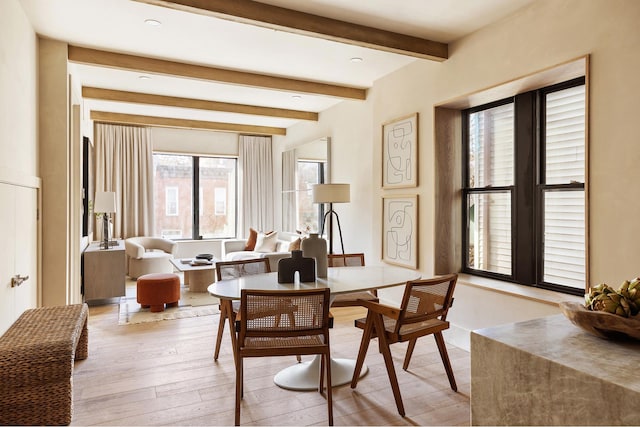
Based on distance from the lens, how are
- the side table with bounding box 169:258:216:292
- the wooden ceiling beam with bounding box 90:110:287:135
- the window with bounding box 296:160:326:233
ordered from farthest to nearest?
the wooden ceiling beam with bounding box 90:110:287:135 < the window with bounding box 296:160:326:233 < the side table with bounding box 169:258:216:292

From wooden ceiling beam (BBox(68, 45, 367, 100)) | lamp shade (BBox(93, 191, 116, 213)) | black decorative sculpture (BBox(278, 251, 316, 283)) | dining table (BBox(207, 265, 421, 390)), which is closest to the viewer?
dining table (BBox(207, 265, 421, 390))

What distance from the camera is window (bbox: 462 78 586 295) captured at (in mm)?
3010

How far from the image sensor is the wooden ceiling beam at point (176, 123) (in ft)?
21.5

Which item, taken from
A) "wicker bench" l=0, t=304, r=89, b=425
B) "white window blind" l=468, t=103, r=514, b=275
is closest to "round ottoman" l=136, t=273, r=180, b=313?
"wicker bench" l=0, t=304, r=89, b=425

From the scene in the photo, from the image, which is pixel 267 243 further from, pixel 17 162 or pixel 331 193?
pixel 17 162

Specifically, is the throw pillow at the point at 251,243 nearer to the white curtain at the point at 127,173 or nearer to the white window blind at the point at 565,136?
the white curtain at the point at 127,173

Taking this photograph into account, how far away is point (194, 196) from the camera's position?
317 inches

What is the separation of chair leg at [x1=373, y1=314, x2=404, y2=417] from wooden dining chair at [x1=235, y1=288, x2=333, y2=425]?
15.2 inches

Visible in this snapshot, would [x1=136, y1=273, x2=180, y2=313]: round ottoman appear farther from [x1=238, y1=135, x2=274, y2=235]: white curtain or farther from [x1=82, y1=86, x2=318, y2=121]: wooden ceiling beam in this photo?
[x1=238, y1=135, x2=274, y2=235]: white curtain

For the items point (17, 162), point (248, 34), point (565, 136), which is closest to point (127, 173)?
point (17, 162)

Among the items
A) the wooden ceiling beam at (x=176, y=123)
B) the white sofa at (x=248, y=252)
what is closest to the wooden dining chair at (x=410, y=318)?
the white sofa at (x=248, y=252)

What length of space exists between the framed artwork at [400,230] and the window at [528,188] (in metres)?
0.49

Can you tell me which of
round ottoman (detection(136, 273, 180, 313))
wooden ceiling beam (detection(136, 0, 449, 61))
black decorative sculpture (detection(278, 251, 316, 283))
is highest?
wooden ceiling beam (detection(136, 0, 449, 61))

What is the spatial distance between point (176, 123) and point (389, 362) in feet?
19.6
